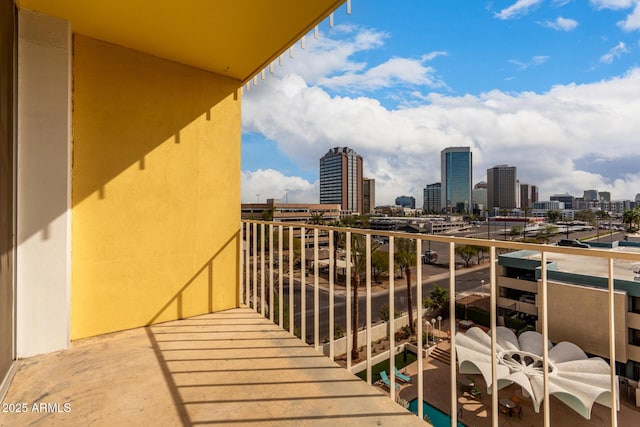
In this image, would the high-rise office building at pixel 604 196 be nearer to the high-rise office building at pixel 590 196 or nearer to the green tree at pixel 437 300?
the high-rise office building at pixel 590 196

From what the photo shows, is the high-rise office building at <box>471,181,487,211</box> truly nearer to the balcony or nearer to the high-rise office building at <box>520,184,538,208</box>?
the high-rise office building at <box>520,184,538,208</box>

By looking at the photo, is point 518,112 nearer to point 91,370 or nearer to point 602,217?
point 602,217

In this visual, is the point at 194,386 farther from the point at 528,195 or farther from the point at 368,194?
the point at 528,195

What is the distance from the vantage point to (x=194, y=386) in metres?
1.68

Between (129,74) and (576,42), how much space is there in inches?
1371

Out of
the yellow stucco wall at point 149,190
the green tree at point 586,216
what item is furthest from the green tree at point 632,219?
the yellow stucco wall at point 149,190

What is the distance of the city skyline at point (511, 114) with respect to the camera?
29812 mm

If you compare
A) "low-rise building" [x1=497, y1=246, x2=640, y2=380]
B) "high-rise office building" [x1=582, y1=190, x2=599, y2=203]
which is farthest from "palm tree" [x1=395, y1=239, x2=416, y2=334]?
"high-rise office building" [x1=582, y1=190, x2=599, y2=203]

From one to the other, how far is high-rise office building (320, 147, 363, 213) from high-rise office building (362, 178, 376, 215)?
3.33 feet

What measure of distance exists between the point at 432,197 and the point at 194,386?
238ft

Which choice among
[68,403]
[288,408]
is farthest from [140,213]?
[288,408]

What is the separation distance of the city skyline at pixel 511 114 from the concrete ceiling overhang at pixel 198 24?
19438 millimetres

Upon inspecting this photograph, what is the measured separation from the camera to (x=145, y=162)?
2.53 metres

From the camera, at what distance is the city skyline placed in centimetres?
2981
